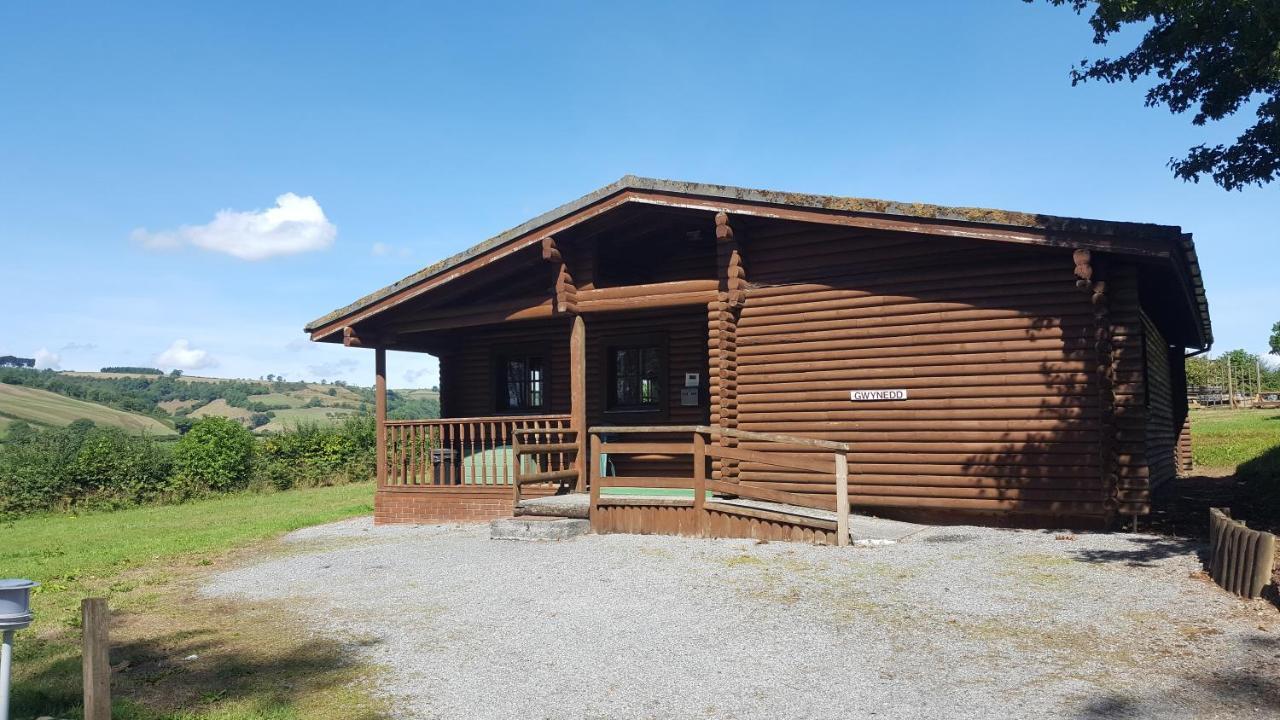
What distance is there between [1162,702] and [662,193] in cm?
946

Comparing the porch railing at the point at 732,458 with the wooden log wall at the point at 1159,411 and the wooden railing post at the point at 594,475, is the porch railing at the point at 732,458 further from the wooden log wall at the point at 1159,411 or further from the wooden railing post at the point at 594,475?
the wooden log wall at the point at 1159,411

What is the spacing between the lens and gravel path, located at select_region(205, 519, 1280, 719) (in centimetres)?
540

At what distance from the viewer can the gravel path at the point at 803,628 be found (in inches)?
213

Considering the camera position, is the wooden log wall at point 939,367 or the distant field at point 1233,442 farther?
the distant field at point 1233,442

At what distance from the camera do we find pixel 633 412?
51.3ft

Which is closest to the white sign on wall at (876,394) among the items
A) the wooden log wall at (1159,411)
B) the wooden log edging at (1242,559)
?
the wooden log wall at (1159,411)

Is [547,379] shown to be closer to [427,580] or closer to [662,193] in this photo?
[662,193]

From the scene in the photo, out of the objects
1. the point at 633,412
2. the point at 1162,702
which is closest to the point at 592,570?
the point at 1162,702

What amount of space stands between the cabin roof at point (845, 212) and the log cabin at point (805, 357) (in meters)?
0.03

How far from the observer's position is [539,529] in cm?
1138

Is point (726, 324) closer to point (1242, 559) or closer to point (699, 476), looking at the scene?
point (699, 476)

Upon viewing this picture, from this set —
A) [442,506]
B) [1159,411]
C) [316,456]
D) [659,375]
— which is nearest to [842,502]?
[659,375]

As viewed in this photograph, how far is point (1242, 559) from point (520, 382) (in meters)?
12.5

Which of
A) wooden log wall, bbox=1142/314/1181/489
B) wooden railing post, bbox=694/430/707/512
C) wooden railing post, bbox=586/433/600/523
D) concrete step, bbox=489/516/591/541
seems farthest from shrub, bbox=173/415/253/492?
wooden log wall, bbox=1142/314/1181/489
